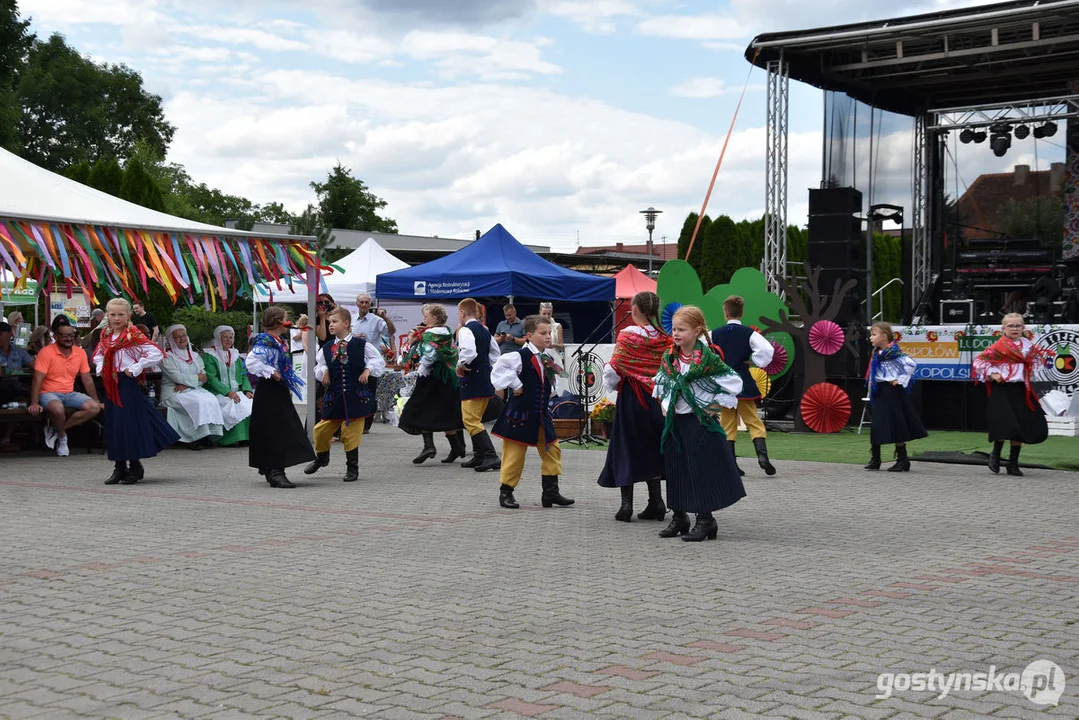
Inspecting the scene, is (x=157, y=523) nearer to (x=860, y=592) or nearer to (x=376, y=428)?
(x=860, y=592)

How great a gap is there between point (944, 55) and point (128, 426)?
14.8 metres

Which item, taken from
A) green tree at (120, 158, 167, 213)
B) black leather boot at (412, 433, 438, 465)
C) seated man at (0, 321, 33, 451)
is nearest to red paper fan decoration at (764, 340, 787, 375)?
black leather boot at (412, 433, 438, 465)

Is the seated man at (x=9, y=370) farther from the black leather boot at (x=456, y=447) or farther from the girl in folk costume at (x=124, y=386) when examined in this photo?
the black leather boot at (x=456, y=447)

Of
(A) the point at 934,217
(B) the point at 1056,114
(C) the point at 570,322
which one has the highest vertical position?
(B) the point at 1056,114

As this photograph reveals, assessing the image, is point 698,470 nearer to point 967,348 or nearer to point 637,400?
point 637,400

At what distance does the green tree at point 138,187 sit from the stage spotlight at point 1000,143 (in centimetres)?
1667

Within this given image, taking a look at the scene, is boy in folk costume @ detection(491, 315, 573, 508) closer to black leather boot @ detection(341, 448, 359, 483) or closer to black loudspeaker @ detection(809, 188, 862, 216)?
black leather boot @ detection(341, 448, 359, 483)

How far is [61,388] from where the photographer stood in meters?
14.8

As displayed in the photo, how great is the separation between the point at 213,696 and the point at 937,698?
8.57ft

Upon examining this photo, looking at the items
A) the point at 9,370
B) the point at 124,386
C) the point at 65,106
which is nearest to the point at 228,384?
the point at 9,370

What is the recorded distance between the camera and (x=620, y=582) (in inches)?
263

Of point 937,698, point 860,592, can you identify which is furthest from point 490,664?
point 860,592

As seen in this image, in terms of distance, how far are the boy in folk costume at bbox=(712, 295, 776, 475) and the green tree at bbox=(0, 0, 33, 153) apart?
3656 centimetres

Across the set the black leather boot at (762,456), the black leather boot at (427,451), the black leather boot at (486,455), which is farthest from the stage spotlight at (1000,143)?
the black leather boot at (486,455)
